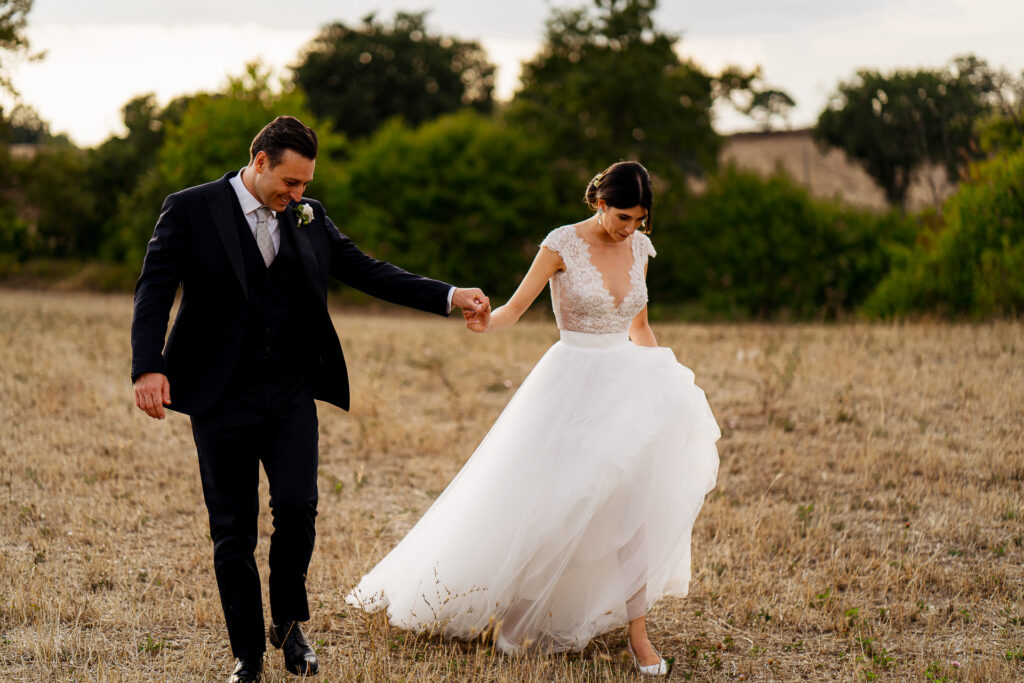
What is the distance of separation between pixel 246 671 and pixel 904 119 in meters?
27.6

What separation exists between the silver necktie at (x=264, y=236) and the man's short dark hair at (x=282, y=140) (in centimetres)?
24

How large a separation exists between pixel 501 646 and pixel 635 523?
37.9 inches

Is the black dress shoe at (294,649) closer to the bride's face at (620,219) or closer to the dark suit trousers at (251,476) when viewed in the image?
the dark suit trousers at (251,476)

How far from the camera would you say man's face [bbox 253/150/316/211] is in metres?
4.11

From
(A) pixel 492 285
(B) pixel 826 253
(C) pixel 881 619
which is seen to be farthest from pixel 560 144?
(C) pixel 881 619

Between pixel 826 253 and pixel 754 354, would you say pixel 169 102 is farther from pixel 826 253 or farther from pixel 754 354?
pixel 754 354

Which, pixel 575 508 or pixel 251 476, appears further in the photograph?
pixel 575 508

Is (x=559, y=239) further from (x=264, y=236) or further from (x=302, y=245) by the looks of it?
(x=264, y=236)

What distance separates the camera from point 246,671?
4289mm

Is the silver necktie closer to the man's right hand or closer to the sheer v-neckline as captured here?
the man's right hand

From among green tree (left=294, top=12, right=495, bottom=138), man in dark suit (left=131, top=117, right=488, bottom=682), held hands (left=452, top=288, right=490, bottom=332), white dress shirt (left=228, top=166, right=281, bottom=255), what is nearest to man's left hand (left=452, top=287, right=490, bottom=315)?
held hands (left=452, top=288, right=490, bottom=332)

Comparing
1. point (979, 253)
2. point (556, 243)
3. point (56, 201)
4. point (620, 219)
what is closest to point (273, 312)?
point (556, 243)

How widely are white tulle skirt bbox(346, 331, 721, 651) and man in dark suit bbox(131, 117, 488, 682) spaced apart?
0.80 meters

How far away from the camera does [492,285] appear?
32.1 m
